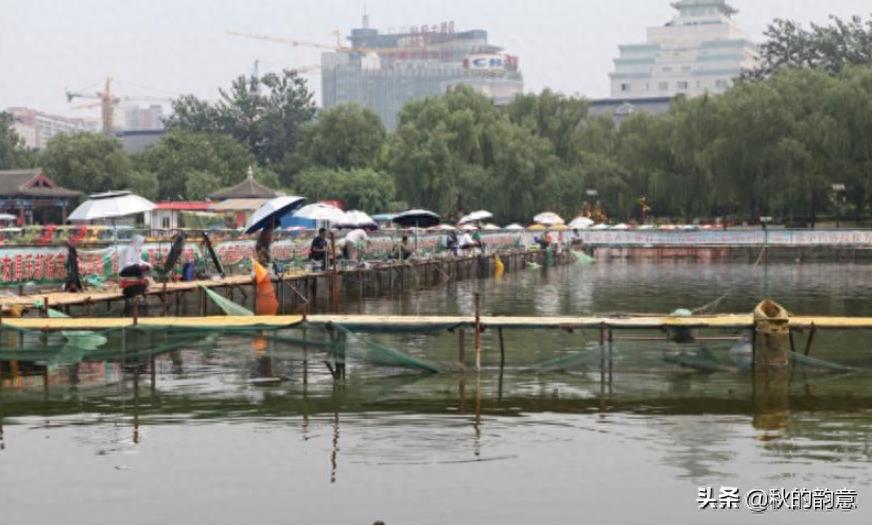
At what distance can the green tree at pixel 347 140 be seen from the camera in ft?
276

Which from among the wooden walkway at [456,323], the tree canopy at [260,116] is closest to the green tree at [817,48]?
the tree canopy at [260,116]

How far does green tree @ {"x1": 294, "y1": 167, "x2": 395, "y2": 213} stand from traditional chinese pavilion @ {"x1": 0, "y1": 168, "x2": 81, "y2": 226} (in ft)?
48.0

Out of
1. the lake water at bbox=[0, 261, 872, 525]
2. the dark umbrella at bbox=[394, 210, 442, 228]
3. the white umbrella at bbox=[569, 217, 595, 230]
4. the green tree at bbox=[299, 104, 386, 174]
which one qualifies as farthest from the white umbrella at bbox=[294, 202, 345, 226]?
the green tree at bbox=[299, 104, 386, 174]

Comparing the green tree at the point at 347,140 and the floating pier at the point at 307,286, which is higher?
the green tree at the point at 347,140

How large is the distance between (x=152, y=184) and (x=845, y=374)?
220ft

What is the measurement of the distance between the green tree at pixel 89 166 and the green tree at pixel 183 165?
345 centimetres

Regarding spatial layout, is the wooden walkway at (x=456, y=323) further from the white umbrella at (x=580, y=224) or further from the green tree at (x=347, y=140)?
the green tree at (x=347, y=140)

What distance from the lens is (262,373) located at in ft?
61.2

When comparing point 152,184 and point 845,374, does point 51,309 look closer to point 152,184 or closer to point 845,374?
point 845,374

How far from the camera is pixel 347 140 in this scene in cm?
8381

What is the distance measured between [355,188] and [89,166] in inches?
687

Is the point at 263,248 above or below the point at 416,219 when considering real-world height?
below

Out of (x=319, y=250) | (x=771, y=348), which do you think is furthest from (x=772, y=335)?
(x=319, y=250)

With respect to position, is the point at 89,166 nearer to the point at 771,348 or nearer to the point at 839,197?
the point at 839,197
